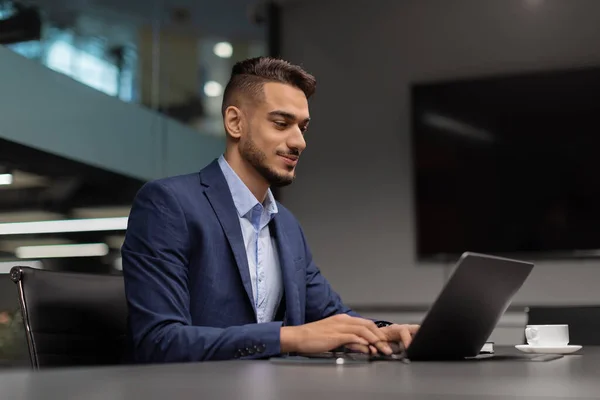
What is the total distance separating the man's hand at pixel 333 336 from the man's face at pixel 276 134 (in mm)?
733

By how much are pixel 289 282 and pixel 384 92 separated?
3.03 meters

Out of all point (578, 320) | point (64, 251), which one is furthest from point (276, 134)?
point (64, 251)

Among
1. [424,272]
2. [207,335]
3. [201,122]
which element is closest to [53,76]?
[201,122]

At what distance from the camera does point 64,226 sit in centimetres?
320

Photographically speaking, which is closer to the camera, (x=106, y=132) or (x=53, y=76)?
(x=53, y=76)

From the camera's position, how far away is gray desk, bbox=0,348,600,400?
66 centimetres

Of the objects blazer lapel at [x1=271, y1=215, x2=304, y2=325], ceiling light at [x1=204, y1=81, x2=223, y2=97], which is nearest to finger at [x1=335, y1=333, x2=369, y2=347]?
blazer lapel at [x1=271, y1=215, x2=304, y2=325]

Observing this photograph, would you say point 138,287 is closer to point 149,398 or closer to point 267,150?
point 267,150

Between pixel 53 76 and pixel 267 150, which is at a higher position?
pixel 53 76

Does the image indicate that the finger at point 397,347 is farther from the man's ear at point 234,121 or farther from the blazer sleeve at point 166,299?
the man's ear at point 234,121

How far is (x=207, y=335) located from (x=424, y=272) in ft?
10.6

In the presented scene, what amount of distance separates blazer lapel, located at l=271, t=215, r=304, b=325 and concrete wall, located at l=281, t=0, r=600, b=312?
263 centimetres

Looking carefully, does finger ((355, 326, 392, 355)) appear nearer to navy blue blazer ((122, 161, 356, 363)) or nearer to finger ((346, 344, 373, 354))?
finger ((346, 344, 373, 354))

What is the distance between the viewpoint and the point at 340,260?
4.76 metres
